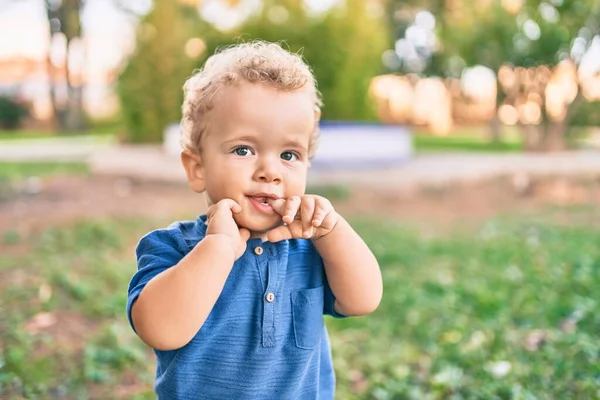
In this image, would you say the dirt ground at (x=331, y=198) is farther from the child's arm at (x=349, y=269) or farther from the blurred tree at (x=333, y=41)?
the child's arm at (x=349, y=269)

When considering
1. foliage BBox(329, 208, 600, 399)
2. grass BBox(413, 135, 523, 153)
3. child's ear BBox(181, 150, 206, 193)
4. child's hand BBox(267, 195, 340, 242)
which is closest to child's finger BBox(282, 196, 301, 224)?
child's hand BBox(267, 195, 340, 242)

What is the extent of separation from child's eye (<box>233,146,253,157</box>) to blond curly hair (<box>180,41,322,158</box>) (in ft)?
0.27

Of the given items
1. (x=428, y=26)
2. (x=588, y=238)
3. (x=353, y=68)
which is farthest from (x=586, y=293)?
(x=428, y=26)

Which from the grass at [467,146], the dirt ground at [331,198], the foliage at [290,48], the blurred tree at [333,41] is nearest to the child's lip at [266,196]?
the dirt ground at [331,198]

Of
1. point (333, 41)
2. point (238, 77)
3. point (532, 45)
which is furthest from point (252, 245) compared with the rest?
point (532, 45)

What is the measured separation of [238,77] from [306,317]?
1.55ft

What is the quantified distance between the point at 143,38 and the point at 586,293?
924 centimetres

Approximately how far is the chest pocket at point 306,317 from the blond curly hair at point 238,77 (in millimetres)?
302

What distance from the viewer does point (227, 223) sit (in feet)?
4.12

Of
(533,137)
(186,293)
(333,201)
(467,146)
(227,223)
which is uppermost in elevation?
(227,223)

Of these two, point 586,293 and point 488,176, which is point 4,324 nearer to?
point 586,293

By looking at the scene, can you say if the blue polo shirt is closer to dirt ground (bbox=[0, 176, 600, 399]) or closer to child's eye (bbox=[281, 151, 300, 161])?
child's eye (bbox=[281, 151, 300, 161])

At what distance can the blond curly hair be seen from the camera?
4.32 feet

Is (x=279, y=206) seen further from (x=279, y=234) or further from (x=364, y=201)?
(x=364, y=201)
